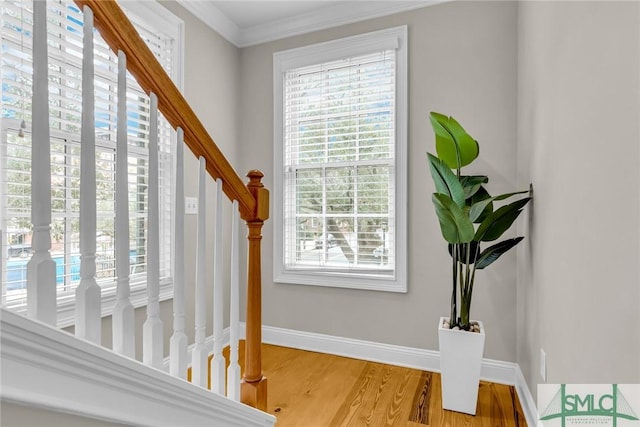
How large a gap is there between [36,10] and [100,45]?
1.72 m

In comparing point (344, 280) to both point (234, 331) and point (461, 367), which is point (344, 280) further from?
point (234, 331)

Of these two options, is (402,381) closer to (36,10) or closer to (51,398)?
A: (51,398)

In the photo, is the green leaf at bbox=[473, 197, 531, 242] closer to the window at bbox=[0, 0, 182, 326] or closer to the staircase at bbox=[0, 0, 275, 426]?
the staircase at bbox=[0, 0, 275, 426]

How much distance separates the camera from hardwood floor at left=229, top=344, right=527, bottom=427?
6.17 ft

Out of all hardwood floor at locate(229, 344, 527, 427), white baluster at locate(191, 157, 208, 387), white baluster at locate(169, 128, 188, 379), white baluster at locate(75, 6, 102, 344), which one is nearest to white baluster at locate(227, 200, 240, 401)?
white baluster at locate(191, 157, 208, 387)

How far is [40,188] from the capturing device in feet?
2.02

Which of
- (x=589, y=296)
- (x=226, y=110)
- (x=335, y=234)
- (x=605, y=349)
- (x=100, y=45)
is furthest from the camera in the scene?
(x=226, y=110)

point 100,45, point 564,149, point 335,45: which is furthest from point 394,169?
point 100,45

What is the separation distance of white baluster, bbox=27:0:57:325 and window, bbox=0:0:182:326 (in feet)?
2.72

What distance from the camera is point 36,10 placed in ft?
1.99

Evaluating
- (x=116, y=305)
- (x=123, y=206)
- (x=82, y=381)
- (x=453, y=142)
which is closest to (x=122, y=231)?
(x=123, y=206)

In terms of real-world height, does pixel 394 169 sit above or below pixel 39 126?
above

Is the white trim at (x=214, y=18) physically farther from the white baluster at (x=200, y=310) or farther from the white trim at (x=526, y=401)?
the white trim at (x=526, y=401)

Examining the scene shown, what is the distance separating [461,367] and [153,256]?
5.76ft
